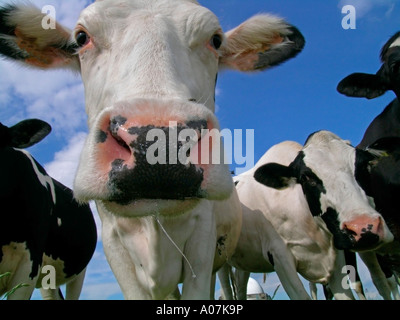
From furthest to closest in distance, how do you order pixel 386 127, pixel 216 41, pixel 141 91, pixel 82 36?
1. pixel 386 127
2. pixel 216 41
3. pixel 82 36
4. pixel 141 91

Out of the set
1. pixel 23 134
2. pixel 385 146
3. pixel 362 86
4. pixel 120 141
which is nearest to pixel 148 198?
pixel 120 141

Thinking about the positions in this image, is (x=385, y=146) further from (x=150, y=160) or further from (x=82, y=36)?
(x=150, y=160)

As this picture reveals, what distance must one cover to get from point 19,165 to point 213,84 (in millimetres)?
3316

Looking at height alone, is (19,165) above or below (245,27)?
below

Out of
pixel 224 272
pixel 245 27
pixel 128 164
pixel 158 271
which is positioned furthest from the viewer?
pixel 224 272

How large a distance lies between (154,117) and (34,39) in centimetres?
272

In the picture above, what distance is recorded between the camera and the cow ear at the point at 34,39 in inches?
156

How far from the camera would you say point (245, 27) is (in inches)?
176

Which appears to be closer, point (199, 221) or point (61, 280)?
point (199, 221)

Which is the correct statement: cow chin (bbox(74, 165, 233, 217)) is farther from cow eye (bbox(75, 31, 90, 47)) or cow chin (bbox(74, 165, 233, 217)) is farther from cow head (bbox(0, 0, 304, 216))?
cow eye (bbox(75, 31, 90, 47))

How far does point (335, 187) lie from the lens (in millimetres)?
5641

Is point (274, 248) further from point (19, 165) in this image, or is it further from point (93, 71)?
point (93, 71)

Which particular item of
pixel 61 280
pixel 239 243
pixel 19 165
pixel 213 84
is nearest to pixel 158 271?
pixel 213 84

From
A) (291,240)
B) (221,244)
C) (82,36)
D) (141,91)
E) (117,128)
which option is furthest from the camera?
(291,240)
